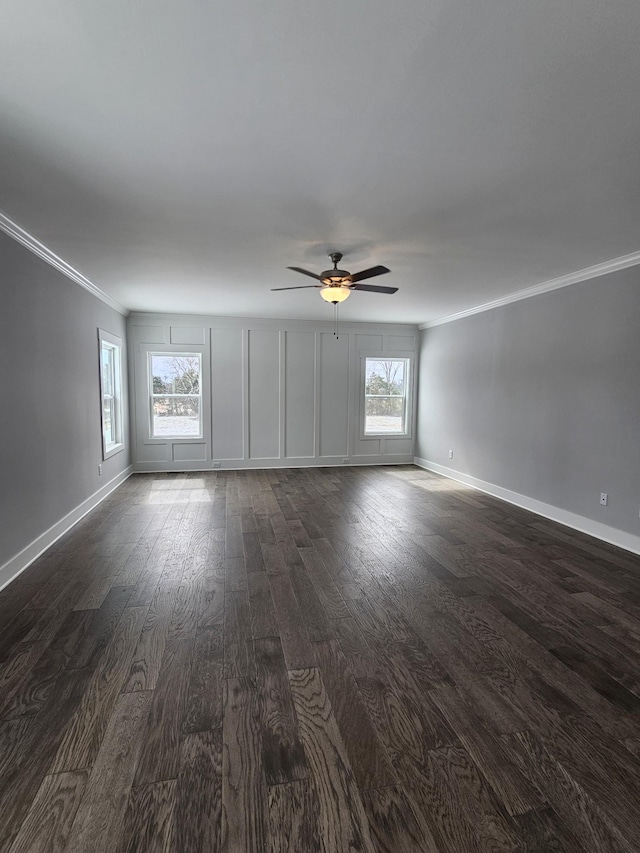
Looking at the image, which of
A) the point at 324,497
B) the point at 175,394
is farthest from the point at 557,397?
the point at 175,394

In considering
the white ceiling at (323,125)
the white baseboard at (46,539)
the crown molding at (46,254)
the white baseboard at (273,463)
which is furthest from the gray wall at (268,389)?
the white ceiling at (323,125)

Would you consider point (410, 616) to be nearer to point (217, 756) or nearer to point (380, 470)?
point (217, 756)

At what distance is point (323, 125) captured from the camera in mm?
→ 1849

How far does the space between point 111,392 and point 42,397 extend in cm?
246

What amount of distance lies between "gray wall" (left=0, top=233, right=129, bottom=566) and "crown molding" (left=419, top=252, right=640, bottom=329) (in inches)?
197

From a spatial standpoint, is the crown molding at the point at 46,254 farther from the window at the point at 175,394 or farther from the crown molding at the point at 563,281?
the crown molding at the point at 563,281

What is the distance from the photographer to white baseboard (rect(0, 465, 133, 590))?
2.96 metres

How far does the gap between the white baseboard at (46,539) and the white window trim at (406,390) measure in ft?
→ 14.2

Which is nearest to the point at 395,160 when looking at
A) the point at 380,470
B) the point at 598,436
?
the point at 598,436

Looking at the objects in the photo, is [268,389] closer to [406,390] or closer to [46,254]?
[406,390]

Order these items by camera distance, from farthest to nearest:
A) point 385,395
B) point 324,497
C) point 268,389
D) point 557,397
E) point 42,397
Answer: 1. point 385,395
2. point 268,389
3. point 324,497
4. point 557,397
5. point 42,397

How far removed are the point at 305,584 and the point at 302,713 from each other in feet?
3.94

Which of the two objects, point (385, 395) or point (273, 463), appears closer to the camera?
point (273, 463)

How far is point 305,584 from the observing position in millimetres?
2982
